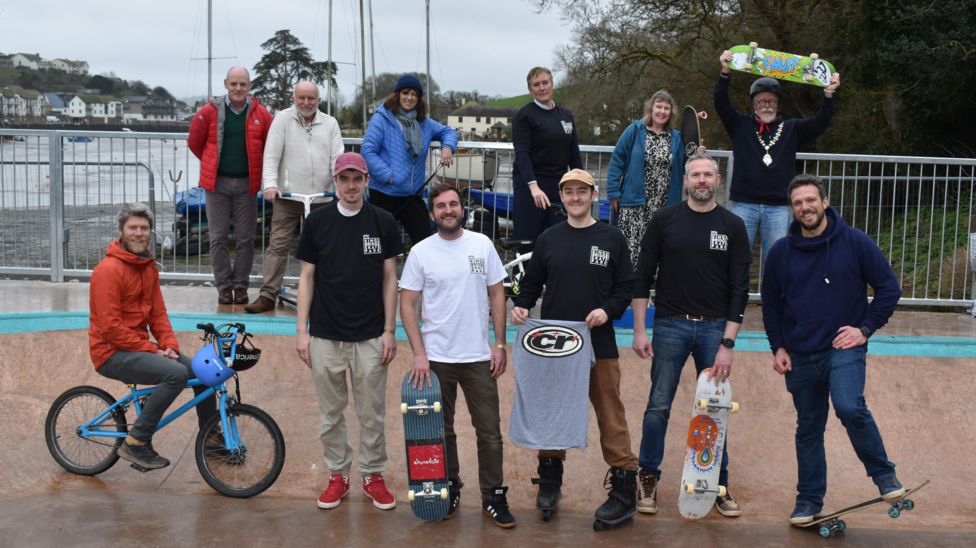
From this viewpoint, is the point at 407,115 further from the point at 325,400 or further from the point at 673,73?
the point at 673,73

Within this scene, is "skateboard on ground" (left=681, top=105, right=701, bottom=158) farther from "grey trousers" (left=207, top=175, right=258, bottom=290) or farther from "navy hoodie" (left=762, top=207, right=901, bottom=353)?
"grey trousers" (left=207, top=175, right=258, bottom=290)

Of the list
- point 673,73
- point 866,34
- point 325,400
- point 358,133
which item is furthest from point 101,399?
point 358,133

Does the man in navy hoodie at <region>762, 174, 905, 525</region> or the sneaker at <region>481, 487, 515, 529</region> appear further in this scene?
the sneaker at <region>481, 487, 515, 529</region>

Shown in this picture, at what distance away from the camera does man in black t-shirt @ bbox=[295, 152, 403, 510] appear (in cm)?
508

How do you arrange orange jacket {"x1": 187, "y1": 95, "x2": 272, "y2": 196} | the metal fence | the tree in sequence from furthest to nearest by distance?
the tree, the metal fence, orange jacket {"x1": 187, "y1": 95, "x2": 272, "y2": 196}

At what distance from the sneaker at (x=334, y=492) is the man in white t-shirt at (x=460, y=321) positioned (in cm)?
71

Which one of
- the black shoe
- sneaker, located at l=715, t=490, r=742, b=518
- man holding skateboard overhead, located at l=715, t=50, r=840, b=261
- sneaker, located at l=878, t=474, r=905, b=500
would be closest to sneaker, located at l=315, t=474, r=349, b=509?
the black shoe

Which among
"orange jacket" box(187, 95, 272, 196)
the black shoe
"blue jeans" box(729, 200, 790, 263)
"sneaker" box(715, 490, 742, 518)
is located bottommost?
"sneaker" box(715, 490, 742, 518)

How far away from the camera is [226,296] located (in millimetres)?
7992

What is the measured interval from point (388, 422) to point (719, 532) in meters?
2.43

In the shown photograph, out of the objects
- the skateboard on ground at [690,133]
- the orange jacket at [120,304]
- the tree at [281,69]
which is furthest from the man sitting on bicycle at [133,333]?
the tree at [281,69]

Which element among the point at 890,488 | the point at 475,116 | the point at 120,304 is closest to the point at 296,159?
the point at 120,304

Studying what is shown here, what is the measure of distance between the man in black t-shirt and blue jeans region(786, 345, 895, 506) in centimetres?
227

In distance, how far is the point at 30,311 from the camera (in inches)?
295
